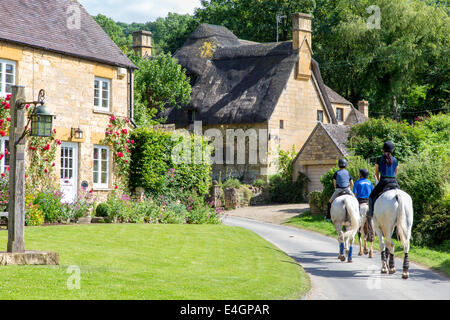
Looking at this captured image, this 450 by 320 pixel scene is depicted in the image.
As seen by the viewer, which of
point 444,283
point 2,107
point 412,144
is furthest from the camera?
point 412,144

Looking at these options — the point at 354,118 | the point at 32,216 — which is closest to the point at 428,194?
the point at 32,216

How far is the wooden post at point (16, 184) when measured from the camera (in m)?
12.5

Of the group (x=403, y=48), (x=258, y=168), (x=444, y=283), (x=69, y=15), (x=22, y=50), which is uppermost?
(x=403, y=48)

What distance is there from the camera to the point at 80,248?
15.3m

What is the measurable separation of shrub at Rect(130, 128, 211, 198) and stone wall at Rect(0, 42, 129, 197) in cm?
137

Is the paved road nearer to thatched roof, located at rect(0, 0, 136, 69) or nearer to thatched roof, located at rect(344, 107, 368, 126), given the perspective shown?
thatched roof, located at rect(0, 0, 136, 69)

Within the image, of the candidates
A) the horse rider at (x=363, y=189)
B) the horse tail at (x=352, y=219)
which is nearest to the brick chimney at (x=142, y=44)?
the horse rider at (x=363, y=189)

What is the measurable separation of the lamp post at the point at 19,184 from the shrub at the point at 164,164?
13634mm

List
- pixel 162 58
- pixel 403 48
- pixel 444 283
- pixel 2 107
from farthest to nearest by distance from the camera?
pixel 403 48 < pixel 162 58 < pixel 2 107 < pixel 444 283

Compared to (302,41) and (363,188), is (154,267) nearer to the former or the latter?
(363,188)

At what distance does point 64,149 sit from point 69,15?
601 centimetres

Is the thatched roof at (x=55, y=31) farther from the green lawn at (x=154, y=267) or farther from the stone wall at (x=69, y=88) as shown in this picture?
the green lawn at (x=154, y=267)
